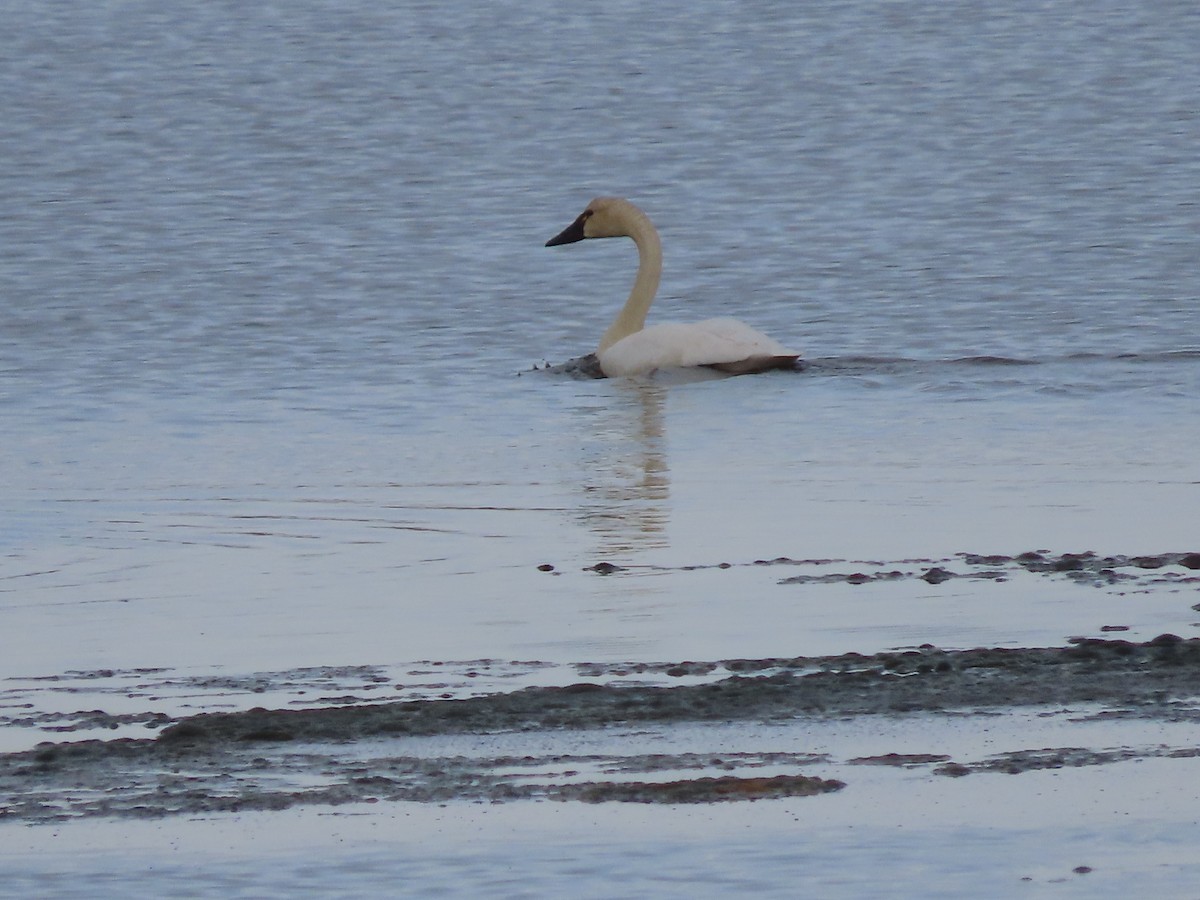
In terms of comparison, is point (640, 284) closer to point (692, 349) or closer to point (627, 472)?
point (692, 349)

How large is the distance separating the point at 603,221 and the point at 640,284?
3.74 feet

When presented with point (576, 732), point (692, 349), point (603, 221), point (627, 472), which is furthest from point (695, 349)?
point (576, 732)

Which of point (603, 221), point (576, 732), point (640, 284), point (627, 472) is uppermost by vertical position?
point (603, 221)

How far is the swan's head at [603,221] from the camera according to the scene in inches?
708

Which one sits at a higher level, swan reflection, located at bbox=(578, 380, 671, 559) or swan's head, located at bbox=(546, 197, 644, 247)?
swan's head, located at bbox=(546, 197, 644, 247)

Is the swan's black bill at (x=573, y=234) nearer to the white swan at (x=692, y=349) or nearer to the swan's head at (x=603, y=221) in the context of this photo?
the swan's head at (x=603, y=221)

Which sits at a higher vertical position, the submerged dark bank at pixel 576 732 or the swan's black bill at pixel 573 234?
the swan's black bill at pixel 573 234

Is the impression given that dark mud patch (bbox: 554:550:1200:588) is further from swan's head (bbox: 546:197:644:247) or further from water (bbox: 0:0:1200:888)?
swan's head (bbox: 546:197:644:247)

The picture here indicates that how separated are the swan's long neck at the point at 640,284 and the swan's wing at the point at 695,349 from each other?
0.43m

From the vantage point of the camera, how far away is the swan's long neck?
16502mm

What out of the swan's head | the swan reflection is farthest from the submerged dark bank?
the swan's head

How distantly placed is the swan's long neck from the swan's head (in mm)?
34

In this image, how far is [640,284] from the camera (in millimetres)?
17125

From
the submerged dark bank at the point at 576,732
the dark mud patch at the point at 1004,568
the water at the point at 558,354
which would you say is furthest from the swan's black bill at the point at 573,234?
the submerged dark bank at the point at 576,732
